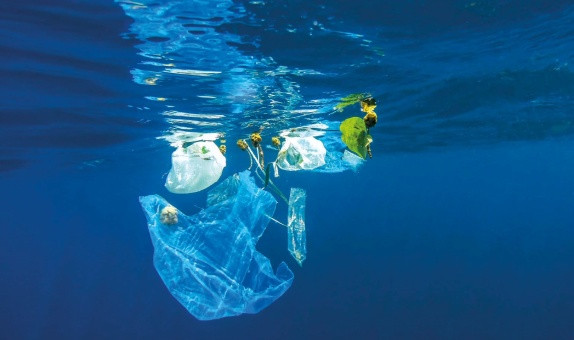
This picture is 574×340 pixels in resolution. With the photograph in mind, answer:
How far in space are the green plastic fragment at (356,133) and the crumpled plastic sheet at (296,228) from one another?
6.35 ft

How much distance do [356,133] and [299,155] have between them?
2645 mm

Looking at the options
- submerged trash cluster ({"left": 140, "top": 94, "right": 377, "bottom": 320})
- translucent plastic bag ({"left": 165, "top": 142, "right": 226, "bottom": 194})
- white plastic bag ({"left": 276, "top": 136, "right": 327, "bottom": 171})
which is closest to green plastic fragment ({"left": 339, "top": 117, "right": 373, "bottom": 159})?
submerged trash cluster ({"left": 140, "top": 94, "right": 377, "bottom": 320})

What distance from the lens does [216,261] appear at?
193 inches

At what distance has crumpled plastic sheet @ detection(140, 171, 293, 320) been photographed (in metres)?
4.82

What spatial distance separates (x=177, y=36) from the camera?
7367mm

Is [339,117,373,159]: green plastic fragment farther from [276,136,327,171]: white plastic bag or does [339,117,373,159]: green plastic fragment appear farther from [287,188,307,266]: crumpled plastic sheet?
[276,136,327,171]: white plastic bag

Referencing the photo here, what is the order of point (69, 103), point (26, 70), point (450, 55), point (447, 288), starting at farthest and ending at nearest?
point (447, 288)
point (69, 103)
point (450, 55)
point (26, 70)

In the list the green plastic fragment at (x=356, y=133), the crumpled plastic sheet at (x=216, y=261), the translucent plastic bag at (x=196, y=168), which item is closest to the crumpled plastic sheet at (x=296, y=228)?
the crumpled plastic sheet at (x=216, y=261)

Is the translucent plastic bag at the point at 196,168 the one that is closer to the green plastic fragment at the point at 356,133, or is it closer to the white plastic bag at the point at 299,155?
the white plastic bag at the point at 299,155

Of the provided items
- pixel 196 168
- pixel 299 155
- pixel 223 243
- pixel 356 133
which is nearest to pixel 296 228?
pixel 223 243

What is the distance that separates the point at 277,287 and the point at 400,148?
27.4 metres

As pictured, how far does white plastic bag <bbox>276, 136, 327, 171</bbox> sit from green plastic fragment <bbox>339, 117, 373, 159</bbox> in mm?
2161

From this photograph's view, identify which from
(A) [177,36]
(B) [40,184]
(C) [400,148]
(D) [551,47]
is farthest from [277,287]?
(B) [40,184]

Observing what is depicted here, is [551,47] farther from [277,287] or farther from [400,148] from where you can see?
[400,148]
